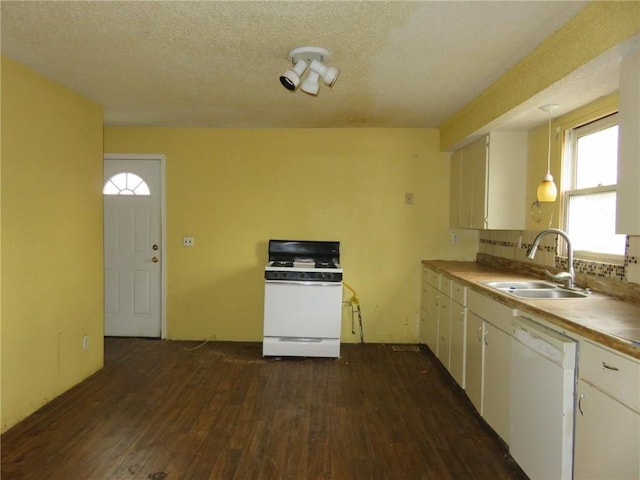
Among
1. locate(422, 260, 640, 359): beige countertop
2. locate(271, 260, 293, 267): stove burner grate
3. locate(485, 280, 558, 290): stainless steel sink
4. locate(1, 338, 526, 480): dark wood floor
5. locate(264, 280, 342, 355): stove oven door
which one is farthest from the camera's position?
locate(271, 260, 293, 267): stove burner grate

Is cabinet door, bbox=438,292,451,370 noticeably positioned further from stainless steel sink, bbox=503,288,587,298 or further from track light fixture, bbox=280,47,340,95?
track light fixture, bbox=280,47,340,95

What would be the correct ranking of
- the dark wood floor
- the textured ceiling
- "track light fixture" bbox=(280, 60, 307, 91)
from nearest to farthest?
the textured ceiling < the dark wood floor < "track light fixture" bbox=(280, 60, 307, 91)

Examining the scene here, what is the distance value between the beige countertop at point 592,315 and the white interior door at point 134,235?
10.5 feet

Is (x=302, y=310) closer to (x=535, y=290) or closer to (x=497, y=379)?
(x=497, y=379)

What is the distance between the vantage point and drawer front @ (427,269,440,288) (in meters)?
3.71

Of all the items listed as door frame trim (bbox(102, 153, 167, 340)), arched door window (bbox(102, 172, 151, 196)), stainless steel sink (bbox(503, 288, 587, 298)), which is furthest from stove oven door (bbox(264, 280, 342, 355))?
Answer: arched door window (bbox(102, 172, 151, 196))

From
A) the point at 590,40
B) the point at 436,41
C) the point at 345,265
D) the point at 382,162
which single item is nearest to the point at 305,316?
the point at 345,265

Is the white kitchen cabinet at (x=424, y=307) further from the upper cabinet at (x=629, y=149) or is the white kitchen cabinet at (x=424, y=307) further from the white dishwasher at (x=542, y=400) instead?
the upper cabinet at (x=629, y=149)

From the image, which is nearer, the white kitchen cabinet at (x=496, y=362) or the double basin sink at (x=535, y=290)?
the white kitchen cabinet at (x=496, y=362)

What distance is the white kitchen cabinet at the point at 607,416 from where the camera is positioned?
55.0 inches

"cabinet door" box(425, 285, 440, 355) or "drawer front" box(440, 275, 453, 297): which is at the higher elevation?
"drawer front" box(440, 275, 453, 297)

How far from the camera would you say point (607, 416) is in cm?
152

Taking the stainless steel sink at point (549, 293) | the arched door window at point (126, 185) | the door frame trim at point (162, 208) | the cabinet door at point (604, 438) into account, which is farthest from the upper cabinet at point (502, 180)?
the arched door window at point (126, 185)

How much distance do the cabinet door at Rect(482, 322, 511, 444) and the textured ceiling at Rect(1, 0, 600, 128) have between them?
162 centimetres
